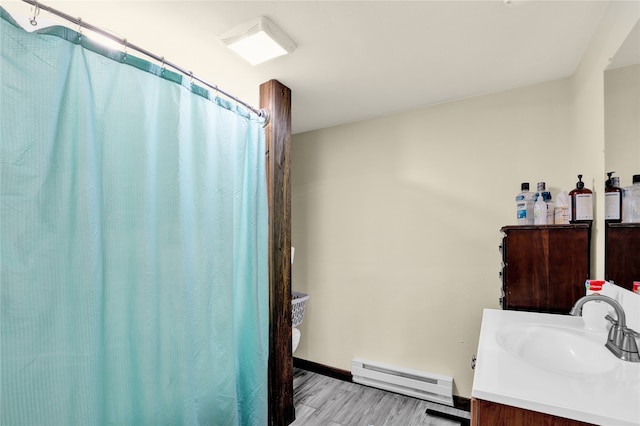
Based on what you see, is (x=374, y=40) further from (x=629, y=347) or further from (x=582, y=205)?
(x=629, y=347)

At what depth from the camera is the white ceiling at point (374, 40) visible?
1.33 m

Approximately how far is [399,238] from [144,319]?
1.92 m

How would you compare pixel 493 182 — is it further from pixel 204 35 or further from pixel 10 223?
pixel 10 223

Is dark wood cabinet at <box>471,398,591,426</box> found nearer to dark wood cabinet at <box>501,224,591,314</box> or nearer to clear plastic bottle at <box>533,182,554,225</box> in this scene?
dark wood cabinet at <box>501,224,591,314</box>

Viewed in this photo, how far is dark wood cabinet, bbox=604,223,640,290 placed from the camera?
3.87 feet

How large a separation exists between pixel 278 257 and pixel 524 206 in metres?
1.61

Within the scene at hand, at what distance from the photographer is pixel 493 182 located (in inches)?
85.1

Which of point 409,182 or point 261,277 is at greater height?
point 409,182

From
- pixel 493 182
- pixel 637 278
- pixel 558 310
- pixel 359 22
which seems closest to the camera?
pixel 637 278

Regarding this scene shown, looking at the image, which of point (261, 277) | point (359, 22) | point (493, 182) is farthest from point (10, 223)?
point (493, 182)

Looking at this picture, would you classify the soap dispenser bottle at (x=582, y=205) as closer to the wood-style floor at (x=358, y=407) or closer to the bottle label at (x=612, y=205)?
the bottle label at (x=612, y=205)

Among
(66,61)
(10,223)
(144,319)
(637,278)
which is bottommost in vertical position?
(144,319)

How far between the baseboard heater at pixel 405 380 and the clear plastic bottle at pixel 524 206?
1.28 metres

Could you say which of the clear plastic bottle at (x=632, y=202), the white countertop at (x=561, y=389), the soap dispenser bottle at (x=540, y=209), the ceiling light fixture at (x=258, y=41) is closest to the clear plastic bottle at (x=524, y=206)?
the soap dispenser bottle at (x=540, y=209)
